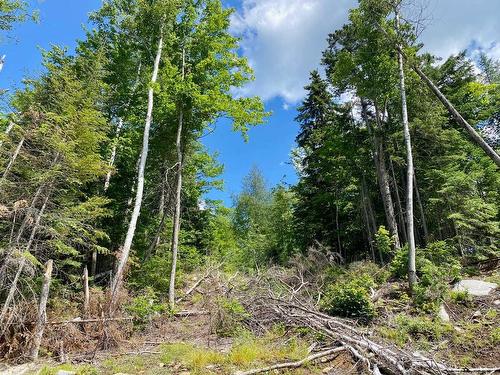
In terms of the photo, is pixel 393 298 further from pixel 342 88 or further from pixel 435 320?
pixel 342 88

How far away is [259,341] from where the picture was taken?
7566 mm

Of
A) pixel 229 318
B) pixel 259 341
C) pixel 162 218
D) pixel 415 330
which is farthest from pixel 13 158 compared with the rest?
pixel 415 330

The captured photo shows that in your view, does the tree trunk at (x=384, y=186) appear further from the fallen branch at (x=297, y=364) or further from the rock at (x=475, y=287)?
the fallen branch at (x=297, y=364)

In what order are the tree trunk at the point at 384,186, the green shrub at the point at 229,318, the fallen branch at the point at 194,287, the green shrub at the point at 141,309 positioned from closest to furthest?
the green shrub at the point at 229,318 → the green shrub at the point at 141,309 → the fallen branch at the point at 194,287 → the tree trunk at the point at 384,186

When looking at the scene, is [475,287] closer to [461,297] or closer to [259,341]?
[461,297]

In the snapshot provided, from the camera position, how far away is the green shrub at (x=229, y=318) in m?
8.66

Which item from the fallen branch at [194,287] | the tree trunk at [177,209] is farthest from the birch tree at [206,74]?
the fallen branch at [194,287]

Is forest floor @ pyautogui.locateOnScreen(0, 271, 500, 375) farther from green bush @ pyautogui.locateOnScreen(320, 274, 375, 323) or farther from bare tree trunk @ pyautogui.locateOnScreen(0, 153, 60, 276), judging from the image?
bare tree trunk @ pyautogui.locateOnScreen(0, 153, 60, 276)

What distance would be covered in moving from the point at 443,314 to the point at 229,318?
209 inches

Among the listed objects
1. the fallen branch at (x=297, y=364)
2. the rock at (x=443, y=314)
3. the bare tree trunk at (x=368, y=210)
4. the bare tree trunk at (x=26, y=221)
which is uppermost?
the bare tree trunk at (x=368, y=210)

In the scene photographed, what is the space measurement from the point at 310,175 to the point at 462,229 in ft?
29.9

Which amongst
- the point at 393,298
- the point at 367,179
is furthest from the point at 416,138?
the point at 393,298

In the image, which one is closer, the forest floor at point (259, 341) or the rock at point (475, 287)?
the forest floor at point (259, 341)

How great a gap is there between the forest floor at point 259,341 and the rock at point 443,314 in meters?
0.12
